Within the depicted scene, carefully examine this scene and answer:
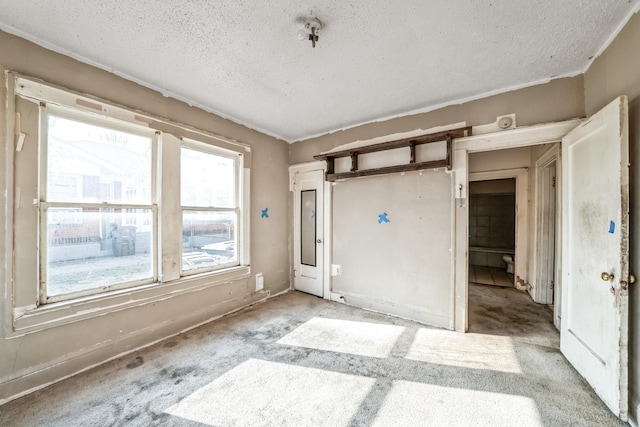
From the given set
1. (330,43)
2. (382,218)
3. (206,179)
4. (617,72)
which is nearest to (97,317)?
(206,179)

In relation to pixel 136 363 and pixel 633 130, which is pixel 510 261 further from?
pixel 136 363

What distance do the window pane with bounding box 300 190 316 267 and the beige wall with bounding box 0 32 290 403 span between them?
74 centimetres

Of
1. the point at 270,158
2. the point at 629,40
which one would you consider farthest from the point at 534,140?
the point at 270,158

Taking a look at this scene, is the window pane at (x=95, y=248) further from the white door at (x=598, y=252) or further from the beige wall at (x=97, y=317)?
the white door at (x=598, y=252)

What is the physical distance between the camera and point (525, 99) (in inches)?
92.0

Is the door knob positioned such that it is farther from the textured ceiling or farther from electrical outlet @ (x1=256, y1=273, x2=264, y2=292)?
electrical outlet @ (x1=256, y1=273, x2=264, y2=292)

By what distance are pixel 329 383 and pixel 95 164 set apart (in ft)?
8.65

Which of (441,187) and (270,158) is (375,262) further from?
(270,158)

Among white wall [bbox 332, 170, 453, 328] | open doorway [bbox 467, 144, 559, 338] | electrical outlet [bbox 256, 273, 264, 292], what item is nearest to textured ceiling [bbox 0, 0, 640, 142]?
white wall [bbox 332, 170, 453, 328]

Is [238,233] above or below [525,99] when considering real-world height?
below

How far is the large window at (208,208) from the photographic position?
2.74 m

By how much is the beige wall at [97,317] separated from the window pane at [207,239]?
0.29m

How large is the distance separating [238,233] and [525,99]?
3523 mm

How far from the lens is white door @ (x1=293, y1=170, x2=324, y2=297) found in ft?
12.3
